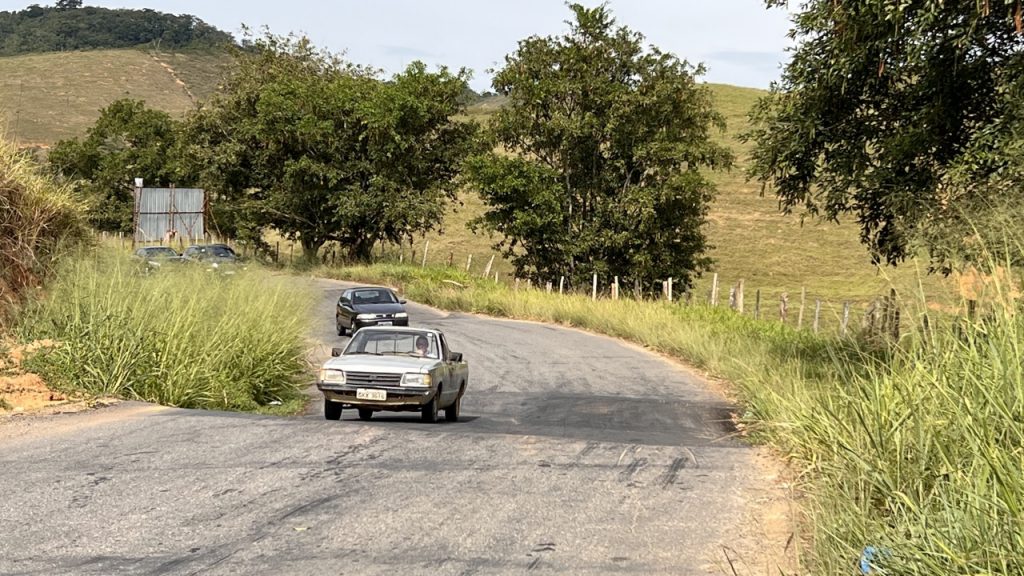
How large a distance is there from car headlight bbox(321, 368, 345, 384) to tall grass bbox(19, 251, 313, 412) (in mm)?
1966

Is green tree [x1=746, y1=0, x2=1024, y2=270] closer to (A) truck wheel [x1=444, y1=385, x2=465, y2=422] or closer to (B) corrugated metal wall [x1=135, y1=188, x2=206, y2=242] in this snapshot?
(A) truck wheel [x1=444, y1=385, x2=465, y2=422]

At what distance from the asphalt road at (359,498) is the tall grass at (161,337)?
1.13 meters

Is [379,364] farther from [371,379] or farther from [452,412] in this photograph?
[452,412]

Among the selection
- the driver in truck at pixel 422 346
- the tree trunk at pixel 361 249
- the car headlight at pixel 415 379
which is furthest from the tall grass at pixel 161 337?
the tree trunk at pixel 361 249

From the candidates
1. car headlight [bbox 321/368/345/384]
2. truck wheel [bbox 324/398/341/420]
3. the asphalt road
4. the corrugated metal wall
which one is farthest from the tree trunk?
the asphalt road

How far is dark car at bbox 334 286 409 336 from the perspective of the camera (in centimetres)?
2917

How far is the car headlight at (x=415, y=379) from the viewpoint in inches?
530

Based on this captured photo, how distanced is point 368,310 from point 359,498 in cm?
2185

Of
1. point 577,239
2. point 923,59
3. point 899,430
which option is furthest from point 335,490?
point 577,239

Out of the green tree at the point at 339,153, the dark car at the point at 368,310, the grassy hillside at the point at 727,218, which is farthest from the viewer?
the green tree at the point at 339,153

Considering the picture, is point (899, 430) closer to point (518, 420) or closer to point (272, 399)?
point (518, 420)

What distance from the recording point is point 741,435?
12492mm

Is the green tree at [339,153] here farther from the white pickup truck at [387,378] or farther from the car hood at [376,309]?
the white pickup truck at [387,378]

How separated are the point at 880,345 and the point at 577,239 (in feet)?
118
